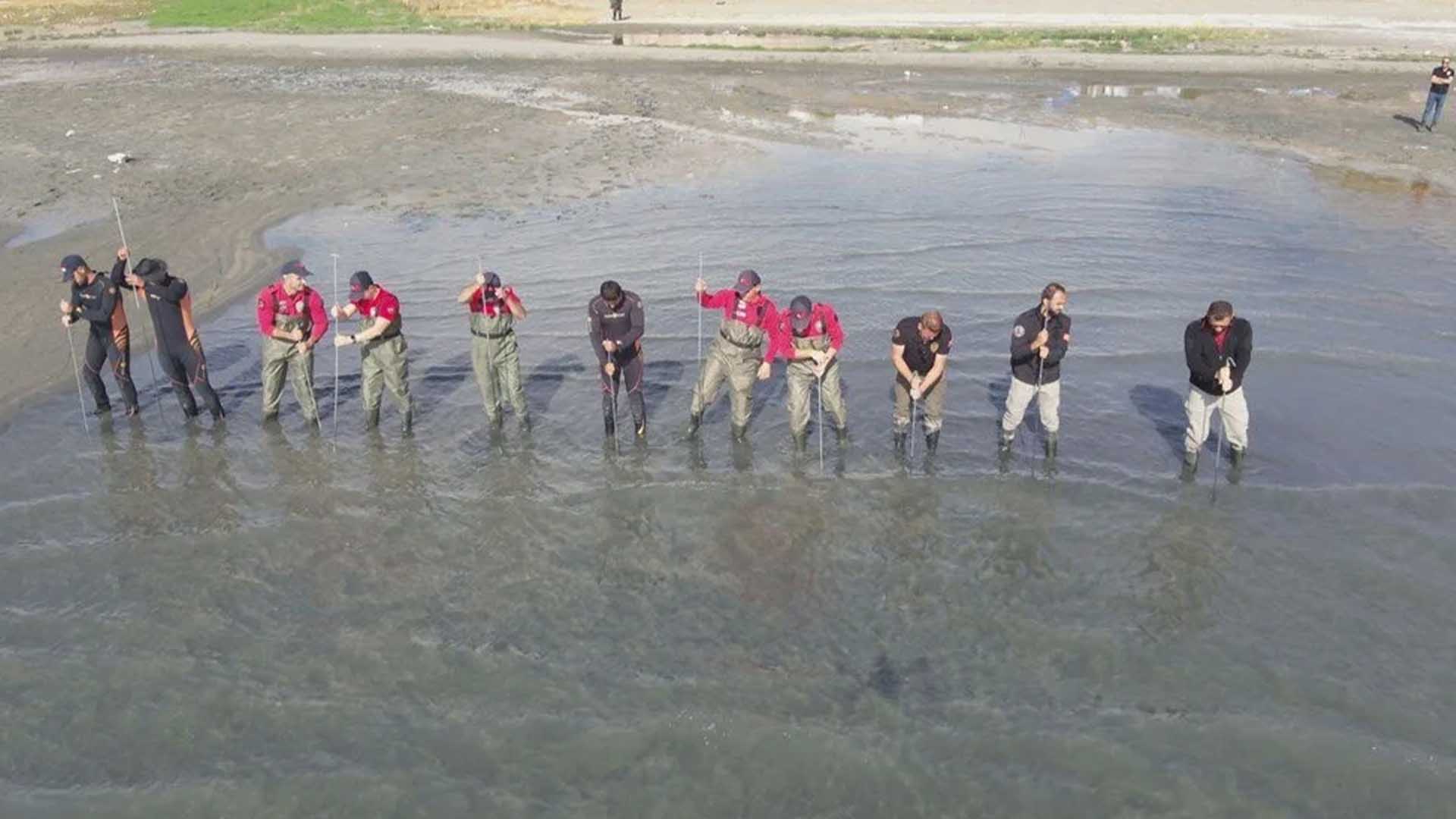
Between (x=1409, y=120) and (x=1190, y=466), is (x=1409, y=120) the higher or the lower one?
the higher one

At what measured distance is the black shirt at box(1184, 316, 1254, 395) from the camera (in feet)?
36.9

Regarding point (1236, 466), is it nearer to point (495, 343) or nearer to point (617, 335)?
point (617, 335)

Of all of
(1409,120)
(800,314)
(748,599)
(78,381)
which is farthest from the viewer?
(1409,120)

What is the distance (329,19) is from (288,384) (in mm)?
59644

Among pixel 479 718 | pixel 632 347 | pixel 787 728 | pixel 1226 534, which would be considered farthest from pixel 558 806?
pixel 1226 534

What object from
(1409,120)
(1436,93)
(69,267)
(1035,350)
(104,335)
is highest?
(1436,93)

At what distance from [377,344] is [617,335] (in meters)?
3.04

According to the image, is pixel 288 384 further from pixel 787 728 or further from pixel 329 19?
pixel 329 19

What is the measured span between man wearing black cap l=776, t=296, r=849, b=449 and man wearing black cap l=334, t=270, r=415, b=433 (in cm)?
480

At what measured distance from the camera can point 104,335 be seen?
13516mm

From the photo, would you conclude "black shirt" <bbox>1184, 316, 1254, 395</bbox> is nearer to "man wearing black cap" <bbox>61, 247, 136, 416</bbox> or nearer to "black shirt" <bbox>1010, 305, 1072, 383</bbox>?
"black shirt" <bbox>1010, 305, 1072, 383</bbox>

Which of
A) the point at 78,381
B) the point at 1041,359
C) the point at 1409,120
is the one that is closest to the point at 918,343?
the point at 1041,359

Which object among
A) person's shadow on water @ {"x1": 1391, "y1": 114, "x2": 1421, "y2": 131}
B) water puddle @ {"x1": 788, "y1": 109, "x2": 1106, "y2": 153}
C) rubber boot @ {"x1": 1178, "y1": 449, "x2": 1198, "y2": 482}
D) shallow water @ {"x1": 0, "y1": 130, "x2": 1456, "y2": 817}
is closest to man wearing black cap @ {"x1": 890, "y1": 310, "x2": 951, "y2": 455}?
shallow water @ {"x1": 0, "y1": 130, "x2": 1456, "y2": 817}

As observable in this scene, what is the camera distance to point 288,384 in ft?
50.5
